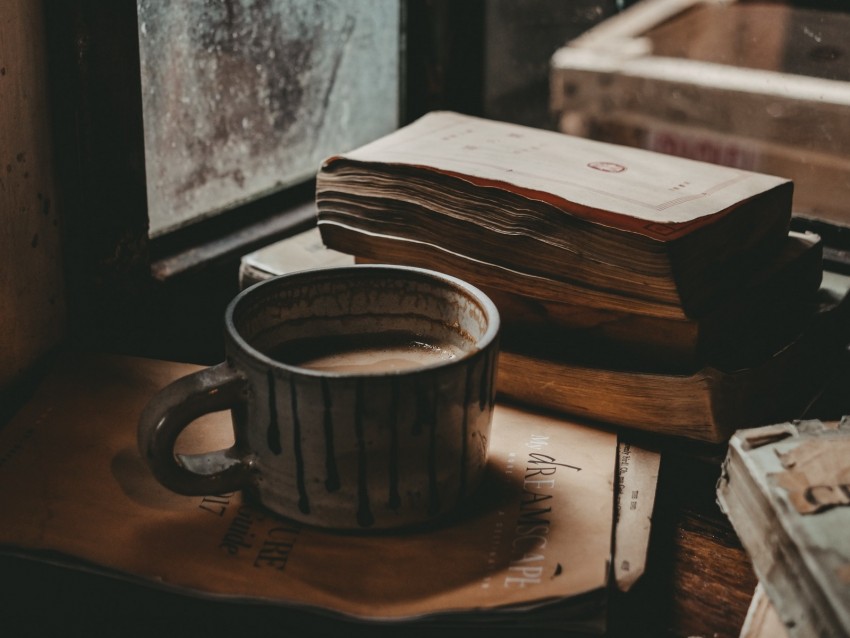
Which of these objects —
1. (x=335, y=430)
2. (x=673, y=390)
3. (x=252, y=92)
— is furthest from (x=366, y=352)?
(x=252, y=92)

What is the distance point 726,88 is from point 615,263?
638mm

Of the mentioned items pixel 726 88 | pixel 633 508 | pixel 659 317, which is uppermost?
pixel 726 88

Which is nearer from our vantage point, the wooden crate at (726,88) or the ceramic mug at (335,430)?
the ceramic mug at (335,430)

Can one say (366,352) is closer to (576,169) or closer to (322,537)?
(322,537)

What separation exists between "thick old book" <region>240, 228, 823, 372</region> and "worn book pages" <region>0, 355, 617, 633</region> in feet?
0.29

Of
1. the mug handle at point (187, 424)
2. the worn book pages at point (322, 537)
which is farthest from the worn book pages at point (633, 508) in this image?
the mug handle at point (187, 424)

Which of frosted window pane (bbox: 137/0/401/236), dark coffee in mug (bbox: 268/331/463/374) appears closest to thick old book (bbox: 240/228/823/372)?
dark coffee in mug (bbox: 268/331/463/374)

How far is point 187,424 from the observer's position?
61 cm

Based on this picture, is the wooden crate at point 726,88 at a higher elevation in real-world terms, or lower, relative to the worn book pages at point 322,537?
higher

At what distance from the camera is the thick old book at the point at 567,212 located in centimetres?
71

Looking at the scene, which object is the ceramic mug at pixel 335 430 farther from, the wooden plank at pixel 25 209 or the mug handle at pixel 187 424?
the wooden plank at pixel 25 209

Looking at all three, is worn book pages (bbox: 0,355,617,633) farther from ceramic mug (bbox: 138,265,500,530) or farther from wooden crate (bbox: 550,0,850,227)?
wooden crate (bbox: 550,0,850,227)

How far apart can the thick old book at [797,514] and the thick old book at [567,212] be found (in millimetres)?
148

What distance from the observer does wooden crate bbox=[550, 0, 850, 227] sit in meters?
1.10
